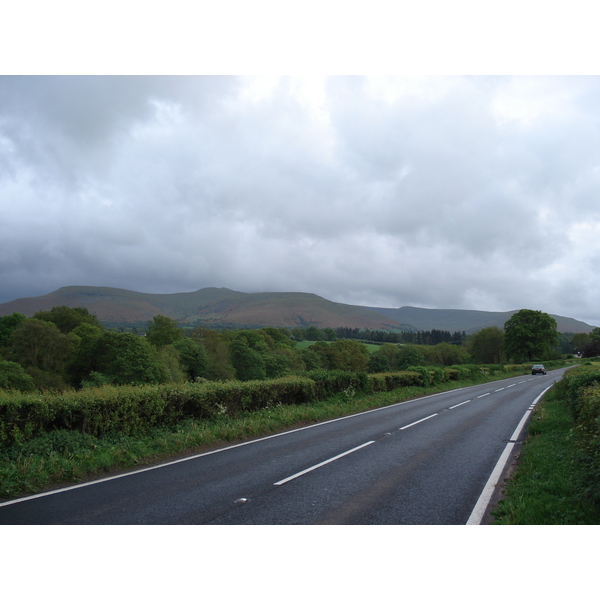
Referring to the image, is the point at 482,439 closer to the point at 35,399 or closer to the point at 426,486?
the point at 426,486

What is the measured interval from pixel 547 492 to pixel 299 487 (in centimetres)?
381

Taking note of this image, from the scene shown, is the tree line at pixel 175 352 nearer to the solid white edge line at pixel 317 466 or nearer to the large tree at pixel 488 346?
the large tree at pixel 488 346

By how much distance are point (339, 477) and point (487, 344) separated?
92533mm

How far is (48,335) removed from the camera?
5328 centimetres

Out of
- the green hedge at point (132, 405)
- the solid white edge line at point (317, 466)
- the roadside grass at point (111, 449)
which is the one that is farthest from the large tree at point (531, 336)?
the solid white edge line at point (317, 466)

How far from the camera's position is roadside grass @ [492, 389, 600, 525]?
5.13 m

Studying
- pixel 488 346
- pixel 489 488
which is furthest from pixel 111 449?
pixel 488 346

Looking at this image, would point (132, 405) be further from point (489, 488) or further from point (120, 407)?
point (489, 488)

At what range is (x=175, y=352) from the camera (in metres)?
68.7

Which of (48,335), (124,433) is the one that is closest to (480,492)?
(124,433)

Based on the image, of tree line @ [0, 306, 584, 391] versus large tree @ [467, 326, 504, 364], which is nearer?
tree line @ [0, 306, 584, 391]

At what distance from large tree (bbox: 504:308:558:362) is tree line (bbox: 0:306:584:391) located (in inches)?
6.5

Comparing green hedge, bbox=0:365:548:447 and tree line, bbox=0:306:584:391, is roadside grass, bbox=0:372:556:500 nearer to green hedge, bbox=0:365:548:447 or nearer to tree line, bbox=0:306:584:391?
green hedge, bbox=0:365:548:447

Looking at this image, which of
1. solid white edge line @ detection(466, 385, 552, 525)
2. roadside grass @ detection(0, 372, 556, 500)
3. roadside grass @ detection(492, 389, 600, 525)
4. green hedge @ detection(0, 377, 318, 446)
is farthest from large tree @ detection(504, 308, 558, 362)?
roadside grass @ detection(492, 389, 600, 525)
